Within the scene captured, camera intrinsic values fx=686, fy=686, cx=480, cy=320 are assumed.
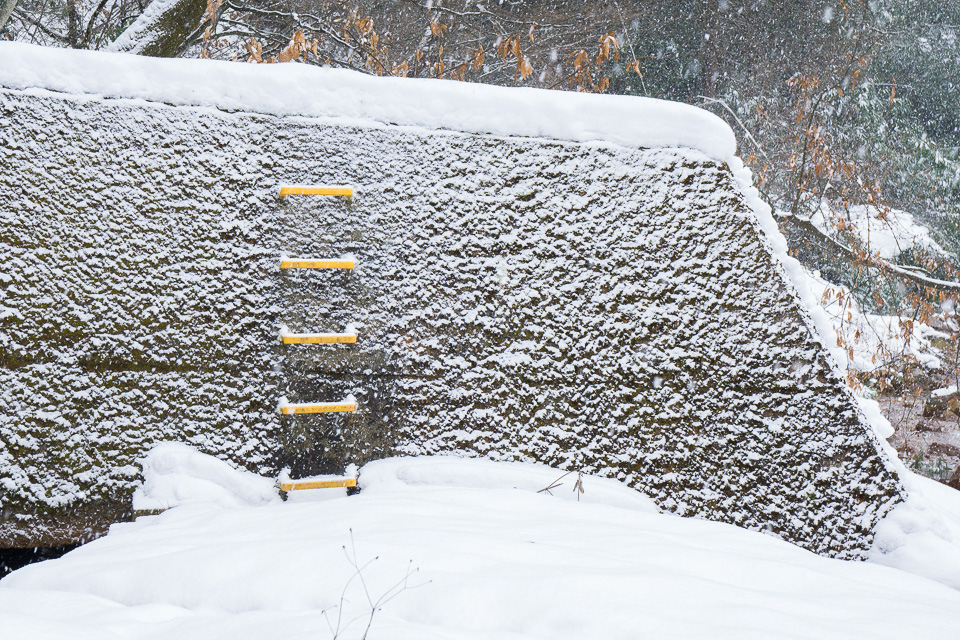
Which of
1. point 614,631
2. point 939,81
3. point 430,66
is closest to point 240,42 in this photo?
point 430,66

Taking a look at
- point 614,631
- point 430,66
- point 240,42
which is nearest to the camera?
point 614,631

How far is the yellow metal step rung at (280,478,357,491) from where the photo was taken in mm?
2369

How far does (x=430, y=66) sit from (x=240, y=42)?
8.35 ft

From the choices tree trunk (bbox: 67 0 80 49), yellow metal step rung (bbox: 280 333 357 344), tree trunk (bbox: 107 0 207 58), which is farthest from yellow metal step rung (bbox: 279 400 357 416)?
tree trunk (bbox: 67 0 80 49)

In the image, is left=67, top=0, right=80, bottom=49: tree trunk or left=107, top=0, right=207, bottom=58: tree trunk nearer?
left=107, top=0, right=207, bottom=58: tree trunk

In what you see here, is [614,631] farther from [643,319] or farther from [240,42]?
[240,42]

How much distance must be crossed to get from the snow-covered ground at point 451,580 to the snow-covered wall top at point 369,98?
4.57ft

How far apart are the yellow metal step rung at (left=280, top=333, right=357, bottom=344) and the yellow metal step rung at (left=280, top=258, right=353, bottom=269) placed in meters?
0.24

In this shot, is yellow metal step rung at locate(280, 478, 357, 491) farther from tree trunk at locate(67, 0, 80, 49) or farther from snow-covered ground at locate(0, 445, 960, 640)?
tree trunk at locate(67, 0, 80, 49)

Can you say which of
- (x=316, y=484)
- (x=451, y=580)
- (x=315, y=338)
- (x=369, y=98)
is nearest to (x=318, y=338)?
(x=315, y=338)

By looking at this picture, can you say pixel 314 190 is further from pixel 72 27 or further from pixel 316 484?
pixel 72 27

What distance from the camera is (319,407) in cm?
243

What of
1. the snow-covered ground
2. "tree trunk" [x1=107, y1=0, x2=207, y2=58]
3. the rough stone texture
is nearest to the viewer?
the snow-covered ground

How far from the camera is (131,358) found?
92.5 inches
